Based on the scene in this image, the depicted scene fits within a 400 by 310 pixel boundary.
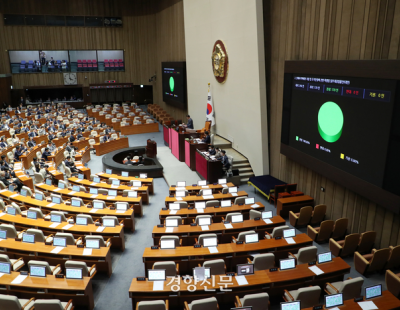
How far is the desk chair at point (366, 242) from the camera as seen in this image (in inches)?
305

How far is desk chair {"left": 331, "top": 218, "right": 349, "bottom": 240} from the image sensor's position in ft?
27.9

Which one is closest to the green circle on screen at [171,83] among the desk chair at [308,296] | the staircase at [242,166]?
the staircase at [242,166]

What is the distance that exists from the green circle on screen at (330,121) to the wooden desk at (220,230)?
2.66m

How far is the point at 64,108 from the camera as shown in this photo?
26.6 meters

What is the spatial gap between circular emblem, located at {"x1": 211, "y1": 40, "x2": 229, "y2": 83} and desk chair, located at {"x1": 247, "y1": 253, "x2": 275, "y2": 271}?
1007 centimetres

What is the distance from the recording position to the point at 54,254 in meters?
7.07

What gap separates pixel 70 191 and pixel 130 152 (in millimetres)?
6032

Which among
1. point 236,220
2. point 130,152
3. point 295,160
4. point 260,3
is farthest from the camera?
point 130,152

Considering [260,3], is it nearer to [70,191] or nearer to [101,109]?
[70,191]

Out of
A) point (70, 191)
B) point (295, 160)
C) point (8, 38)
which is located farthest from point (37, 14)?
point (295, 160)

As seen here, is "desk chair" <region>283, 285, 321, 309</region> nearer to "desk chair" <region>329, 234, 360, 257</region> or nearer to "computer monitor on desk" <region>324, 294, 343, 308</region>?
"computer monitor on desk" <region>324, 294, 343, 308</region>

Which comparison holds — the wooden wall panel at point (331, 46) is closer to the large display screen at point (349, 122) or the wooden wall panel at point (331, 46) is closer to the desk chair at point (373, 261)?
the large display screen at point (349, 122)

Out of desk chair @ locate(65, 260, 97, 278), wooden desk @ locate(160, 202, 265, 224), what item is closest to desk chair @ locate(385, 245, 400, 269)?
wooden desk @ locate(160, 202, 265, 224)

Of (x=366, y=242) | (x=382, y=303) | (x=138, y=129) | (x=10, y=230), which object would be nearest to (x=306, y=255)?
(x=382, y=303)
